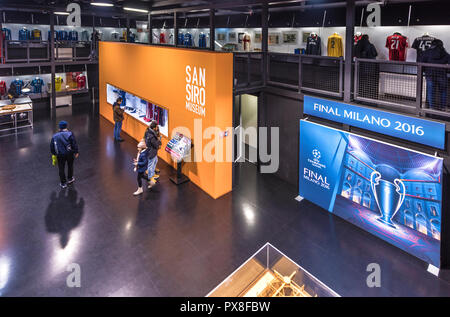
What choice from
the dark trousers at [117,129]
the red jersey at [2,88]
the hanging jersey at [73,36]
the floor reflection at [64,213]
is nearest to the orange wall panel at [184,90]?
the dark trousers at [117,129]

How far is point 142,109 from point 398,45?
7.36m

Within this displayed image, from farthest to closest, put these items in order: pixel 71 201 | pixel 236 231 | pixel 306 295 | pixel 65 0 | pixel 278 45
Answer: pixel 278 45 → pixel 65 0 → pixel 71 201 → pixel 236 231 → pixel 306 295

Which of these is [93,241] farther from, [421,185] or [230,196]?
[421,185]

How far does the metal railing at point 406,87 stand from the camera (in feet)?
17.1

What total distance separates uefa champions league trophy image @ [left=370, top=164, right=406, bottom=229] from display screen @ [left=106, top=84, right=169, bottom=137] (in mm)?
5317

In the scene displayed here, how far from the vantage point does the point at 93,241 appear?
5551mm

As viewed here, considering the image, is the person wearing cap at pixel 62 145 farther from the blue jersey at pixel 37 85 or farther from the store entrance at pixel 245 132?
the blue jersey at pixel 37 85

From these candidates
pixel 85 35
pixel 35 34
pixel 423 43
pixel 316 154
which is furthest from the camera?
pixel 85 35

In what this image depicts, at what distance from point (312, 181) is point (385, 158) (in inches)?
70.9

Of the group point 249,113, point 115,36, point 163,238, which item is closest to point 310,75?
point 249,113

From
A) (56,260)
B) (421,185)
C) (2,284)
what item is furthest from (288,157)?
(2,284)

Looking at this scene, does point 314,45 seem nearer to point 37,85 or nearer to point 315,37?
point 315,37

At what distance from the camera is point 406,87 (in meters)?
6.12

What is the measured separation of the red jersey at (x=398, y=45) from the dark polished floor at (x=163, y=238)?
4312 mm
